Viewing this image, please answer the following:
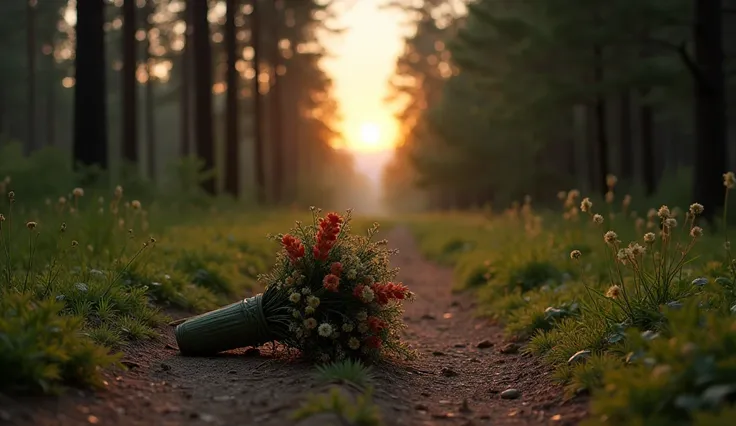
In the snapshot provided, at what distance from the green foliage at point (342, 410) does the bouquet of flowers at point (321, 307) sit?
905 millimetres

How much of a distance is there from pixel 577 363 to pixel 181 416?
7.62 feet

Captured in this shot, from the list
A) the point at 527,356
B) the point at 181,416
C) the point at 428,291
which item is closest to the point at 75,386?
the point at 181,416

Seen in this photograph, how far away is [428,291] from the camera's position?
9.59 metres

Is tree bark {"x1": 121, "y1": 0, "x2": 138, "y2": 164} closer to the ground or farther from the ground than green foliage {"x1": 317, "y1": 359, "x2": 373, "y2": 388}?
farther from the ground

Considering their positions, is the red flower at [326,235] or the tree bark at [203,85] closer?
the red flower at [326,235]

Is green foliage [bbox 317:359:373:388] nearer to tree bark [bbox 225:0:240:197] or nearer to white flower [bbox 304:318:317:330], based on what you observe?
white flower [bbox 304:318:317:330]

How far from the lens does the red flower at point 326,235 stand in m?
4.61

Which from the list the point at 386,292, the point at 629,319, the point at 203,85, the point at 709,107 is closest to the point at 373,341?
the point at 386,292

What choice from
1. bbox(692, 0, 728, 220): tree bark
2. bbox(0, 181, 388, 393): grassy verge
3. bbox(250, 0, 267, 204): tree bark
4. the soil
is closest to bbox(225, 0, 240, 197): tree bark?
bbox(250, 0, 267, 204): tree bark

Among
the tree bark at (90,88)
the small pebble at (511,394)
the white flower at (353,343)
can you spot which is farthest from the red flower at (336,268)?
the tree bark at (90,88)

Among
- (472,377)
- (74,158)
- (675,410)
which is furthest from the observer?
(74,158)

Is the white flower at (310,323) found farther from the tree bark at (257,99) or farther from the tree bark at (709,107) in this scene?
the tree bark at (257,99)

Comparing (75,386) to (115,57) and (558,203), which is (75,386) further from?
(115,57)

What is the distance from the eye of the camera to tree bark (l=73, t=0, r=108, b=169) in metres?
11.2
